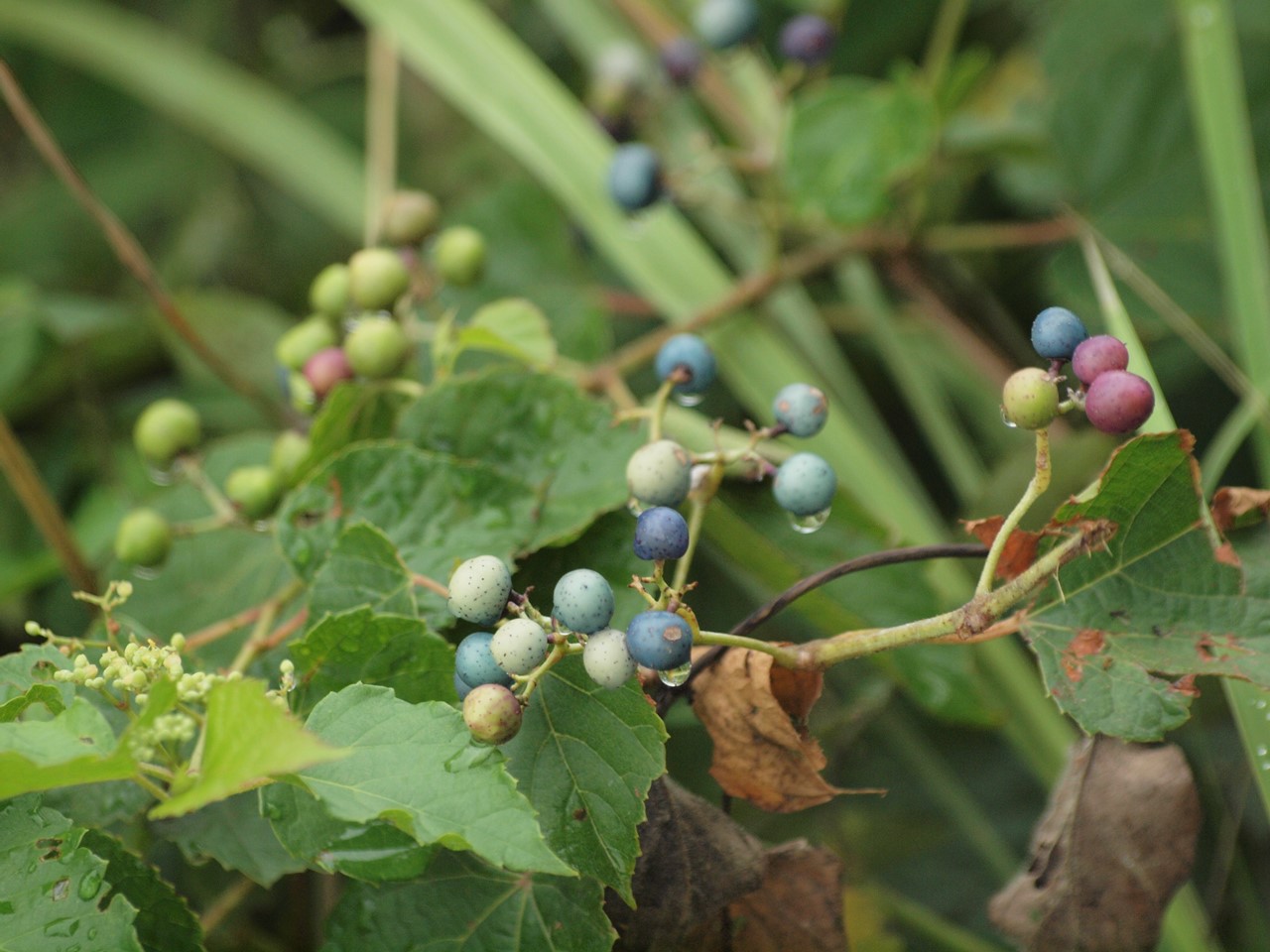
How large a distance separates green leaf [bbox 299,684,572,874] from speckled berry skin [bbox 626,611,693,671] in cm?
8

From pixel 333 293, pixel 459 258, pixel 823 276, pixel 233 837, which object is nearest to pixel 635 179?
pixel 459 258

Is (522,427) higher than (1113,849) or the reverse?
higher

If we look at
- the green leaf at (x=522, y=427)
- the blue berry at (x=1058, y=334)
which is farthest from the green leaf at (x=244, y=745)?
the blue berry at (x=1058, y=334)

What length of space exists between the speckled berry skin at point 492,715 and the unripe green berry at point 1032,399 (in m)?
0.28

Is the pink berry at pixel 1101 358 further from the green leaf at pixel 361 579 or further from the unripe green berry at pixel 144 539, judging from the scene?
the unripe green berry at pixel 144 539

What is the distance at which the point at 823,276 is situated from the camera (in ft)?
4.23

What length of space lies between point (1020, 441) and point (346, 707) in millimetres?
843

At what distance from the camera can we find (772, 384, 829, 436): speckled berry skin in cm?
66

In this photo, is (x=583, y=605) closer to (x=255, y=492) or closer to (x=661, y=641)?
(x=661, y=641)

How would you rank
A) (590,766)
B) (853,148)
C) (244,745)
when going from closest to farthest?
(244,745) < (590,766) < (853,148)

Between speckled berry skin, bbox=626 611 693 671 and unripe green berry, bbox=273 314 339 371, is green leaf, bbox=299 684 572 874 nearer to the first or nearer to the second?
speckled berry skin, bbox=626 611 693 671

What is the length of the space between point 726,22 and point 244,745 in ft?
2.78

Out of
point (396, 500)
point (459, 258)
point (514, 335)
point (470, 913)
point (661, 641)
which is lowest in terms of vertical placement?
point (470, 913)

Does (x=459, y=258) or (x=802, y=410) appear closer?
(x=802, y=410)
